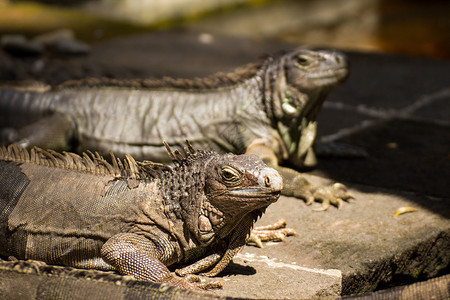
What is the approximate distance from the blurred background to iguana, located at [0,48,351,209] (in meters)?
5.65

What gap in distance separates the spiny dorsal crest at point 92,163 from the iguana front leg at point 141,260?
0.48m

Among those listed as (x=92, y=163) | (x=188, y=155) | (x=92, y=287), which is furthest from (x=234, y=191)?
(x=92, y=163)

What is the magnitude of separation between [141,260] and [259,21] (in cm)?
1351

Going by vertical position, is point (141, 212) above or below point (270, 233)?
above

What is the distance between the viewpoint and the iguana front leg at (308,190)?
5637mm

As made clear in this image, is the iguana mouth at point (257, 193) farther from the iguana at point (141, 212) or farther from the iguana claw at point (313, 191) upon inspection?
the iguana claw at point (313, 191)

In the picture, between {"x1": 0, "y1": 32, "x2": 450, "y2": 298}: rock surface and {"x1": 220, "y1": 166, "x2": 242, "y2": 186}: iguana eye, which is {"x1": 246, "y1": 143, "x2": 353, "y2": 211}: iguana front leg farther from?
{"x1": 220, "y1": 166, "x2": 242, "y2": 186}: iguana eye

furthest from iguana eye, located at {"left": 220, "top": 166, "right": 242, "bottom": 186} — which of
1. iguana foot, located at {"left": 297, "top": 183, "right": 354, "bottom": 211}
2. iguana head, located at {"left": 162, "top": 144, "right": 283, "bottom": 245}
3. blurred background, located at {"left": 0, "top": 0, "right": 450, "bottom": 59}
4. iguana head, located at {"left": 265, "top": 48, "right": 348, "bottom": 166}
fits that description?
blurred background, located at {"left": 0, "top": 0, "right": 450, "bottom": 59}

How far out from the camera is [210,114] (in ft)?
21.1

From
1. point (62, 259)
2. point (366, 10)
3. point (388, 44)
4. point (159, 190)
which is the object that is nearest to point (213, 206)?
point (159, 190)

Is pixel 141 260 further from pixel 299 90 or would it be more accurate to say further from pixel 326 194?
pixel 299 90

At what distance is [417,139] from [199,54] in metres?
4.88

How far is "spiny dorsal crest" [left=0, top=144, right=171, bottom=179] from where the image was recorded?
14.4ft

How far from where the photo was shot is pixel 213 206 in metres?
4.07
